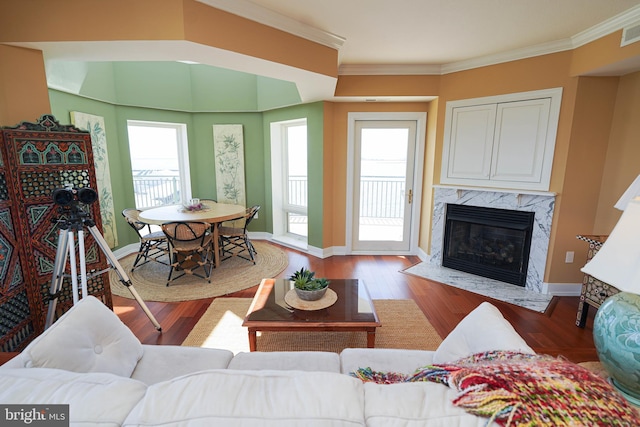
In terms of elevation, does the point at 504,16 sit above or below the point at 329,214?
above

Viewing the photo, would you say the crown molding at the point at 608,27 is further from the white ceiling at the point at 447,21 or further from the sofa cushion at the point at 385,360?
the sofa cushion at the point at 385,360

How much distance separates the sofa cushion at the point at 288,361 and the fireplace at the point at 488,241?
112 inches

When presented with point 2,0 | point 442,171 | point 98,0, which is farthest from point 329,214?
point 2,0

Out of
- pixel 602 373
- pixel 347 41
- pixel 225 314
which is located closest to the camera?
pixel 602 373

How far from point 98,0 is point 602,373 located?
3.44 meters

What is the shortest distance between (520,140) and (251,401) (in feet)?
11.9

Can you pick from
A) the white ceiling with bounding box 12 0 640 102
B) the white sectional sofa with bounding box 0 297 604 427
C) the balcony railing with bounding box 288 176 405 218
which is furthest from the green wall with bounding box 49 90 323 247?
the white sectional sofa with bounding box 0 297 604 427

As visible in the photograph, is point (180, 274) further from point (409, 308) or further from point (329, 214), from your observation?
point (409, 308)

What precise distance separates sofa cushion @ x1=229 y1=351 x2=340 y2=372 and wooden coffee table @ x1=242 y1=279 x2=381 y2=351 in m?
0.35

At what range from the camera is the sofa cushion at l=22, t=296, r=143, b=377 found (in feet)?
3.52

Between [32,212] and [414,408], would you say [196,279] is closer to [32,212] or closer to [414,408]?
[32,212]

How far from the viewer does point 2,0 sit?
194 centimetres

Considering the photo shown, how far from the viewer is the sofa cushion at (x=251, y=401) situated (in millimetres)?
656

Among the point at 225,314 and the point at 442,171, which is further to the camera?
the point at 442,171
